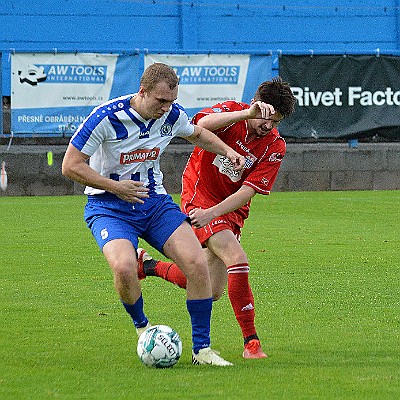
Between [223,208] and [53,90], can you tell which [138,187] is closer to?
[223,208]

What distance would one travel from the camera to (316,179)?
22000 millimetres

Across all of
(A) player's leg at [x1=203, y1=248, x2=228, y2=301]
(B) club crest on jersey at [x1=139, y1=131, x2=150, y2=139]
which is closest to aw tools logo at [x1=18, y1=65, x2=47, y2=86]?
(A) player's leg at [x1=203, y1=248, x2=228, y2=301]

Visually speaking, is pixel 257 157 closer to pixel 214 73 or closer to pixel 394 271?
pixel 394 271

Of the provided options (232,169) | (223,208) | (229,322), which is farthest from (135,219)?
(229,322)

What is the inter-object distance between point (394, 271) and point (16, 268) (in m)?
3.68

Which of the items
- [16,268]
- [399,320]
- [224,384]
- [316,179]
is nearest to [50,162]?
[316,179]

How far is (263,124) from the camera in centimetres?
702

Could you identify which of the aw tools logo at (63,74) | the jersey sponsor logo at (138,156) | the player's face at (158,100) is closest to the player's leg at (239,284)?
the jersey sponsor logo at (138,156)

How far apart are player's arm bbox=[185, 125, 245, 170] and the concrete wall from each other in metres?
14.0

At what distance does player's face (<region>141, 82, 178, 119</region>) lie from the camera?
6.21 meters

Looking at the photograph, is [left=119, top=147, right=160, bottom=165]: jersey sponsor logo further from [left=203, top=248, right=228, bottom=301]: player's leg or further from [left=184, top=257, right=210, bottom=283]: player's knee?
[left=203, top=248, right=228, bottom=301]: player's leg

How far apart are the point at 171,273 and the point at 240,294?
0.95m

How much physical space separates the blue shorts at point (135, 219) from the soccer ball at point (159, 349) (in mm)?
536

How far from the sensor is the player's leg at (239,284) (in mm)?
6605
